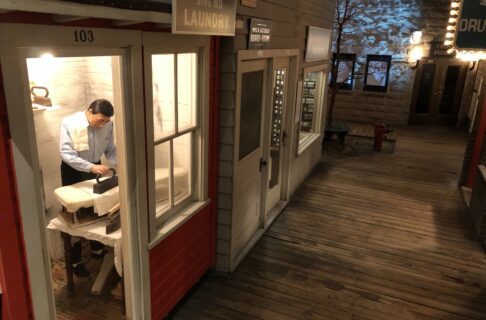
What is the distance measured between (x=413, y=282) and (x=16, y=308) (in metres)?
3.43

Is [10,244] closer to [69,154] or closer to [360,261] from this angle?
[69,154]

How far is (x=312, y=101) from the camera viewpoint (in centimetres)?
690

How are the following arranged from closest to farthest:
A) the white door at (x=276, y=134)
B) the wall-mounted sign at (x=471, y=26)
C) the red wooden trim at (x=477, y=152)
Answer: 1. the white door at (x=276, y=134)
2. the wall-mounted sign at (x=471, y=26)
3. the red wooden trim at (x=477, y=152)

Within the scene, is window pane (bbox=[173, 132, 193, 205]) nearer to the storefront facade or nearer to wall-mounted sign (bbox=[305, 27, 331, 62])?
the storefront facade

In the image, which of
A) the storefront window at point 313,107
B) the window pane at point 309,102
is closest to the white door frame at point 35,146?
the storefront window at point 313,107

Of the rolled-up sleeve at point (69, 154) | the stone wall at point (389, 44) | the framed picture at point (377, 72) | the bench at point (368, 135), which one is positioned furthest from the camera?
the framed picture at point (377, 72)

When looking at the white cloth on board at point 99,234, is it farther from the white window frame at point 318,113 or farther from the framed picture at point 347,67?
the framed picture at point 347,67

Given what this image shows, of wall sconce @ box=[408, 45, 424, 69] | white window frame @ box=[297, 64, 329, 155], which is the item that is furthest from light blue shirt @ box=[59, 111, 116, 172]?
wall sconce @ box=[408, 45, 424, 69]

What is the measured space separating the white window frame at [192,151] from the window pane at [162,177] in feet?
0.14

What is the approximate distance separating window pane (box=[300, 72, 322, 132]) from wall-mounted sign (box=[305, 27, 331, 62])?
44 centimetres

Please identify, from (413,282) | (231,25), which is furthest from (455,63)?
(231,25)

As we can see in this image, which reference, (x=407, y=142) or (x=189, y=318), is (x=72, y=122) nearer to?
(x=189, y=318)

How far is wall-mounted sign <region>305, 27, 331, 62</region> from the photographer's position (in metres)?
5.25

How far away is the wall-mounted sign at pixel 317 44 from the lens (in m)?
5.25
